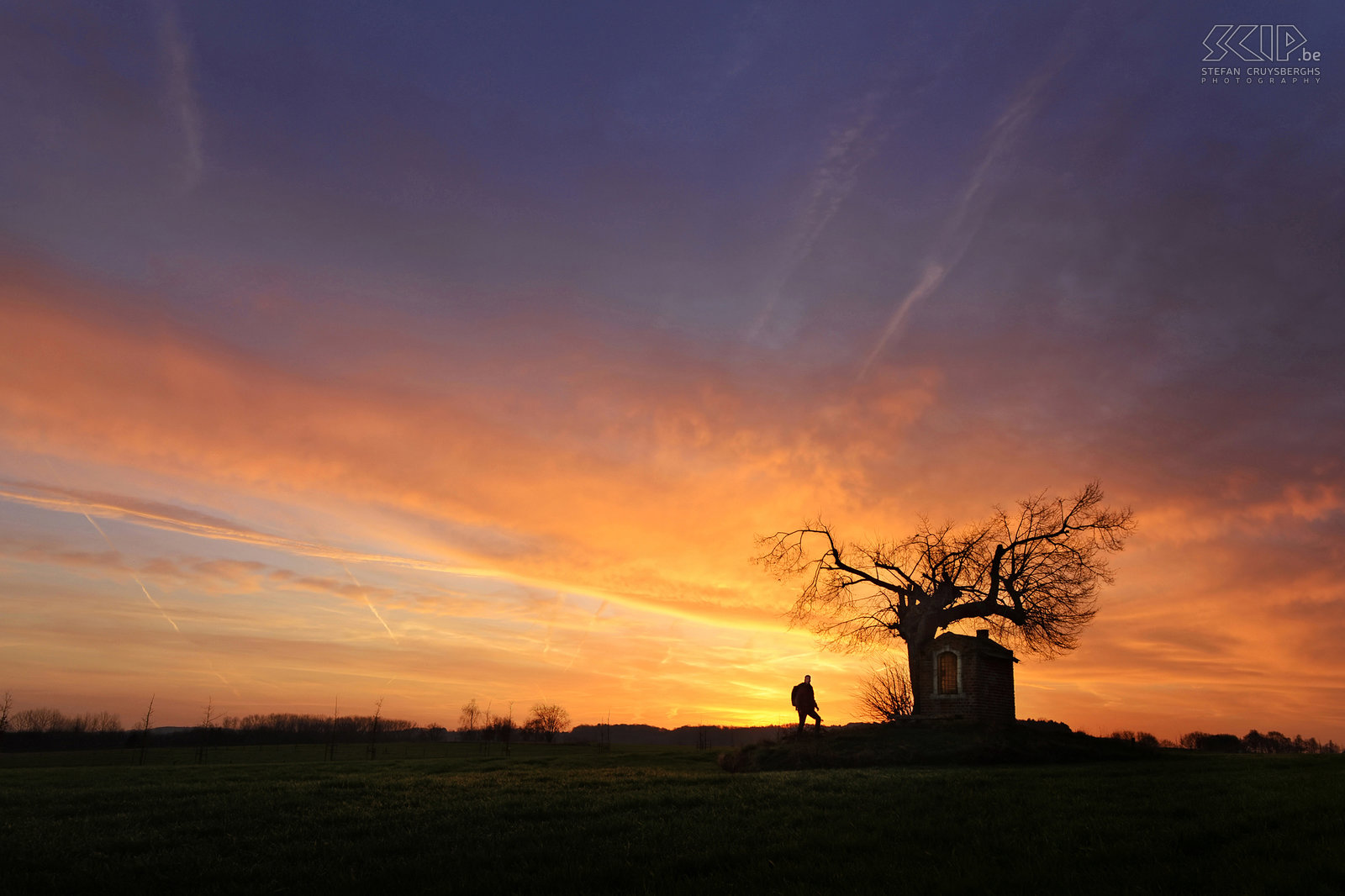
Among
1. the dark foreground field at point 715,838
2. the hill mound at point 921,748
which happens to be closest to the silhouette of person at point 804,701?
the hill mound at point 921,748

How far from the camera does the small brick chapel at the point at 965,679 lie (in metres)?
43.2

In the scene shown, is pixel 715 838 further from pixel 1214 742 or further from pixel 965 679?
pixel 1214 742

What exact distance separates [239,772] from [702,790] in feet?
80.2

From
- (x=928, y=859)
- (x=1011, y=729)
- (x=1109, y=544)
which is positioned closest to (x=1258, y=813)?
(x=928, y=859)

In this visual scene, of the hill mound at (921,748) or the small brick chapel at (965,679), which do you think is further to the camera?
the small brick chapel at (965,679)

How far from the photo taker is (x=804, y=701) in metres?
40.2

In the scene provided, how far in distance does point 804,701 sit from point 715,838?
97.2ft

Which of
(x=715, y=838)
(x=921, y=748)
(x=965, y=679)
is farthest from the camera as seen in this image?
(x=965, y=679)

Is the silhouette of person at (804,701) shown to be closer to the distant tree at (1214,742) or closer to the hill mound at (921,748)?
the hill mound at (921,748)

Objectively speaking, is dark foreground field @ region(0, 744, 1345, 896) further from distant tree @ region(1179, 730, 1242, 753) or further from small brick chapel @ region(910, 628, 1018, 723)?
distant tree @ region(1179, 730, 1242, 753)

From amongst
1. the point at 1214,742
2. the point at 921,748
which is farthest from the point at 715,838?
the point at 1214,742

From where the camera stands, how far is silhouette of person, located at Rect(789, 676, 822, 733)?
39.9m

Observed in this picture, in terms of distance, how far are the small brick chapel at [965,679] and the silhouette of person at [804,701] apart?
8291mm

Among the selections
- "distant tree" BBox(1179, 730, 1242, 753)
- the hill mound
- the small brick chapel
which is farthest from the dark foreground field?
"distant tree" BBox(1179, 730, 1242, 753)
